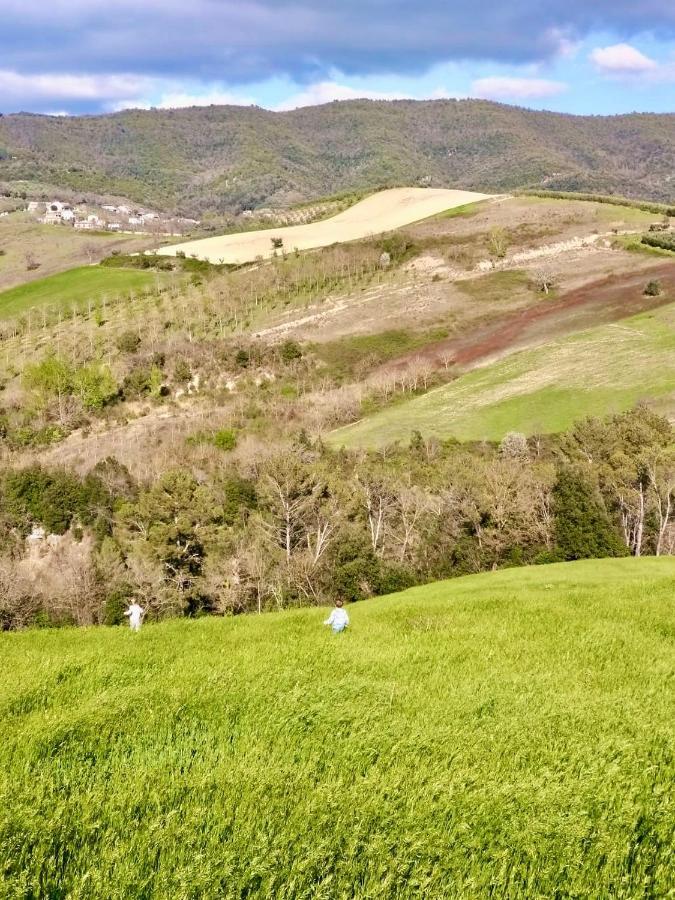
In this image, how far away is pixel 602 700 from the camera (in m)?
8.44

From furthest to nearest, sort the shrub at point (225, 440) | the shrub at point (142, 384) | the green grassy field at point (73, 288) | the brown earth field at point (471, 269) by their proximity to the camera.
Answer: the green grassy field at point (73, 288) < the brown earth field at point (471, 269) < the shrub at point (142, 384) < the shrub at point (225, 440)

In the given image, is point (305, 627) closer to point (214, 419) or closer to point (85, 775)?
point (85, 775)

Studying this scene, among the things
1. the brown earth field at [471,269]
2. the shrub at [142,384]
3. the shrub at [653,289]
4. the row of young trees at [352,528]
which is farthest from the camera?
the brown earth field at [471,269]

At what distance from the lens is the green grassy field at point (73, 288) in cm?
14775

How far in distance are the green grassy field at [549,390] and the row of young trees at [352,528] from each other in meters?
8.65

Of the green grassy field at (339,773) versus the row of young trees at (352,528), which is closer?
the green grassy field at (339,773)

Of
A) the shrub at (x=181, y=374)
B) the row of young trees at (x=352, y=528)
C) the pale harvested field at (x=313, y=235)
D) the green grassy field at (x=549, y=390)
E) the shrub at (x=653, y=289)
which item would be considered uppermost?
the pale harvested field at (x=313, y=235)

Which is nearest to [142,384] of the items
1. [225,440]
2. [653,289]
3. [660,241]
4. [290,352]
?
[290,352]

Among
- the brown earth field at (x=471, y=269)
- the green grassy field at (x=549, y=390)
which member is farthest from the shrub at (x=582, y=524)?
the brown earth field at (x=471, y=269)

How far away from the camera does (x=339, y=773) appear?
620 cm

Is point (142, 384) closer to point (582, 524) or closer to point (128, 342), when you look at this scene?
point (128, 342)

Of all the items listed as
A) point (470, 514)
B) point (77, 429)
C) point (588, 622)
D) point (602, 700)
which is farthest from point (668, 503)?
point (77, 429)

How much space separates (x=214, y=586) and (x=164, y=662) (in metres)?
40.8

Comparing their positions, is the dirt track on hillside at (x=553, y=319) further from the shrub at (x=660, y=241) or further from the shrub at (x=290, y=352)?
the shrub at (x=290, y=352)
